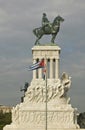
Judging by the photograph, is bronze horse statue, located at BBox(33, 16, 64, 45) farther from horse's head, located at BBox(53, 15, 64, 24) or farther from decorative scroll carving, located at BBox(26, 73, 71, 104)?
decorative scroll carving, located at BBox(26, 73, 71, 104)

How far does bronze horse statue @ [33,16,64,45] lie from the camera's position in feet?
220

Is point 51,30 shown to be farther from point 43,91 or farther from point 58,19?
point 43,91

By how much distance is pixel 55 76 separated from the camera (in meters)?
65.7

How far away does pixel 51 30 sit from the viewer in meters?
67.1

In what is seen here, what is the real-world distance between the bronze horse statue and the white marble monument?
156 cm

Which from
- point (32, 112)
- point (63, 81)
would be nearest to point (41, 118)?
point (32, 112)

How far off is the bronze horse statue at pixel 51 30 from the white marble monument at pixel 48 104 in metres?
1.56

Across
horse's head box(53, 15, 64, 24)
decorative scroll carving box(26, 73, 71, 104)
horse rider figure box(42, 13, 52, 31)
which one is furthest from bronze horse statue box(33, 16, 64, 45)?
decorative scroll carving box(26, 73, 71, 104)

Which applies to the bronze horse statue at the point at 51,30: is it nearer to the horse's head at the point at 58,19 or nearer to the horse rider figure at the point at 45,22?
the horse's head at the point at 58,19

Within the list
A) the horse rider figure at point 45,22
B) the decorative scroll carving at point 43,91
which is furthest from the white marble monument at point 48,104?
the horse rider figure at point 45,22

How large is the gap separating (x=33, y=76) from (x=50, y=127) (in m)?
6.65

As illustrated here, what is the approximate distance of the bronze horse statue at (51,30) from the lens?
67.1 metres

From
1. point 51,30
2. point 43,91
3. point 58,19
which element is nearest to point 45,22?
point 51,30

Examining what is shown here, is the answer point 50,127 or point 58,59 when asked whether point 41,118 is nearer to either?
point 50,127
